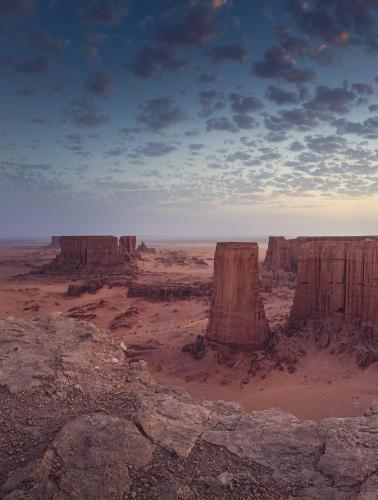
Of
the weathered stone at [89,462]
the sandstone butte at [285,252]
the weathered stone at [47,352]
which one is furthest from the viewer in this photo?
the sandstone butte at [285,252]

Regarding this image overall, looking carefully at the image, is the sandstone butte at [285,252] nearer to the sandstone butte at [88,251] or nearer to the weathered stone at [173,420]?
the sandstone butte at [88,251]

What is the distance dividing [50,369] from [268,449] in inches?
168

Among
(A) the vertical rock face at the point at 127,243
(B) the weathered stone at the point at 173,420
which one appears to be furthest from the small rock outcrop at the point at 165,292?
(B) the weathered stone at the point at 173,420

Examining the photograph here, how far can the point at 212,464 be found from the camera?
448 cm

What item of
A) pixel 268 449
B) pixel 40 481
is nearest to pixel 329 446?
pixel 268 449

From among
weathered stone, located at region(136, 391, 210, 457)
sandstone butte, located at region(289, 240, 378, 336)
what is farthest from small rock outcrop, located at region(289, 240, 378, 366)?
weathered stone, located at region(136, 391, 210, 457)

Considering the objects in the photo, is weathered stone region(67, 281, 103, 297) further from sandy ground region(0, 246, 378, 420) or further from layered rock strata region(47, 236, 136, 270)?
layered rock strata region(47, 236, 136, 270)

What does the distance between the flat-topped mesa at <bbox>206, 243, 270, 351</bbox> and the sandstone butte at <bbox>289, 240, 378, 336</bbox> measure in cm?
251

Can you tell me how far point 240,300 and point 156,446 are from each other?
31.3ft

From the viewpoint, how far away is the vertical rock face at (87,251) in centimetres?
4088

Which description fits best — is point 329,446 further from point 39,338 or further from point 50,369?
point 39,338

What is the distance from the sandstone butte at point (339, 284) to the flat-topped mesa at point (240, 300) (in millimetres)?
2506

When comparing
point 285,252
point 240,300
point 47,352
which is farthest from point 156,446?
point 285,252

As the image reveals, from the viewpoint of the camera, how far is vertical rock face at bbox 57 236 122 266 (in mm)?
40875
